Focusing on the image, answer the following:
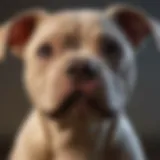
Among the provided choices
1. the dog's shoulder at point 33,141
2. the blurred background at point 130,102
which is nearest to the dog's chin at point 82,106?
the dog's shoulder at point 33,141

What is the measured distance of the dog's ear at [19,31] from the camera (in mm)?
832

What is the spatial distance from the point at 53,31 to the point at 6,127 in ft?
1.99

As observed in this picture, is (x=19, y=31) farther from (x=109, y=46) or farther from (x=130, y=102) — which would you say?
(x=130, y=102)

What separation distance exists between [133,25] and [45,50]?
0.51 ft

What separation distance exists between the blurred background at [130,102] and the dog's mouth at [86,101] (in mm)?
593

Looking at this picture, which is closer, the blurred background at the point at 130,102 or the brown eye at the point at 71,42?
the brown eye at the point at 71,42

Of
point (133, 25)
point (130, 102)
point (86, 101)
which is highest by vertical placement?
point (130, 102)

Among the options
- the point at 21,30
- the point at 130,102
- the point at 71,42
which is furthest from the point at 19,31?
the point at 130,102

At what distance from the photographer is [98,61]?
0.77 m

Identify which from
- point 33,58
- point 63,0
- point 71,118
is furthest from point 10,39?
point 63,0

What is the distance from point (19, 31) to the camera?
85cm

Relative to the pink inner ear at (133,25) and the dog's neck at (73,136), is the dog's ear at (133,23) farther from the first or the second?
the dog's neck at (73,136)

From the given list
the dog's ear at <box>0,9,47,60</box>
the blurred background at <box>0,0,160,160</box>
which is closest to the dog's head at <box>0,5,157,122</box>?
the dog's ear at <box>0,9,47,60</box>

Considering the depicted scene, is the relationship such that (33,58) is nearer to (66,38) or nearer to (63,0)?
(66,38)
